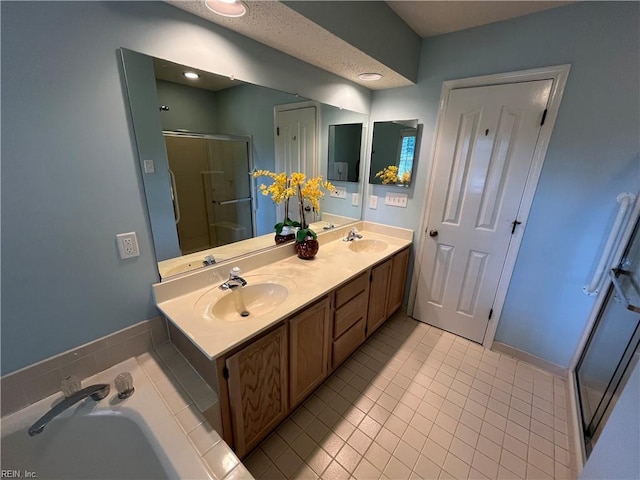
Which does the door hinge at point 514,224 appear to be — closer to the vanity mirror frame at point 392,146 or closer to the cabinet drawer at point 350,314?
the vanity mirror frame at point 392,146

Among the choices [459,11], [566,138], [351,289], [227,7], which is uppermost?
[459,11]

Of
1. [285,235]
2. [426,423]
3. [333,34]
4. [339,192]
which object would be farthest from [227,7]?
[426,423]

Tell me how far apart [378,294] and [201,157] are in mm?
1584

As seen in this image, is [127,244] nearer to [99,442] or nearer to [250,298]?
[250,298]

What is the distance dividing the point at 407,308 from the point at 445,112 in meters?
1.79

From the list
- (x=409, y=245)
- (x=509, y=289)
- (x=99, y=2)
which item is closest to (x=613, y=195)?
(x=509, y=289)

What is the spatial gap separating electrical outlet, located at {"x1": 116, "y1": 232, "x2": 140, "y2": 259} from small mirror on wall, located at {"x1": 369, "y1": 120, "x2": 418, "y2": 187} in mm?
1972

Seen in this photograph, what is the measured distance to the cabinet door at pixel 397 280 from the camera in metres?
2.20

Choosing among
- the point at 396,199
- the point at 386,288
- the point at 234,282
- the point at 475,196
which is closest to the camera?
the point at 234,282

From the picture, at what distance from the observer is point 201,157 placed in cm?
135

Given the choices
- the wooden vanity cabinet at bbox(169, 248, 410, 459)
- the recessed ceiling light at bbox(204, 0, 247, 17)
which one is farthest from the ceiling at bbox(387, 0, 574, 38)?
the wooden vanity cabinet at bbox(169, 248, 410, 459)

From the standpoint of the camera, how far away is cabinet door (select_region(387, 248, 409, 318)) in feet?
7.22

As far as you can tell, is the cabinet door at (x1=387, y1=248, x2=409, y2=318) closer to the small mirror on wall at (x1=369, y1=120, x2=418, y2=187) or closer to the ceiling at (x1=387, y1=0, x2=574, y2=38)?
the small mirror on wall at (x1=369, y1=120, x2=418, y2=187)

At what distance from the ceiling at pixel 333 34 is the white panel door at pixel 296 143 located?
336 mm
